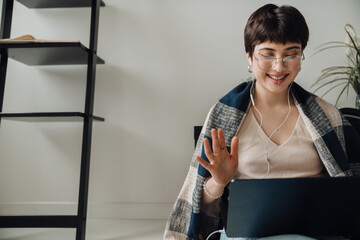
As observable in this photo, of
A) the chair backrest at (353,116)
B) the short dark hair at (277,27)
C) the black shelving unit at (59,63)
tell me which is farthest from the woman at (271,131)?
the black shelving unit at (59,63)

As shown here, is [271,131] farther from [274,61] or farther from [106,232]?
[106,232]

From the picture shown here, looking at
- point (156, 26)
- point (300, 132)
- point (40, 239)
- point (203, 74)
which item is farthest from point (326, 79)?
point (40, 239)

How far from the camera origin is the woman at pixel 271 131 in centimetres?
85

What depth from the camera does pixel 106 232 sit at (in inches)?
55.1

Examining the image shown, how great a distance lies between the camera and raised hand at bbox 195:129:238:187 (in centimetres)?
70

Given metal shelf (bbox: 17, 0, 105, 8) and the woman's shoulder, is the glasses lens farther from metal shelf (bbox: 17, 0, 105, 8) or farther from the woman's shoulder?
metal shelf (bbox: 17, 0, 105, 8)

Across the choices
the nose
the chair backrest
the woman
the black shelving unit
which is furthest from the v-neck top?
the black shelving unit

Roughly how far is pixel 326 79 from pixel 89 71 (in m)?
1.38

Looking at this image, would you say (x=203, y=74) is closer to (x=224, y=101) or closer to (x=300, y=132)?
(x=224, y=101)

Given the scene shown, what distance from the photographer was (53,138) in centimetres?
163

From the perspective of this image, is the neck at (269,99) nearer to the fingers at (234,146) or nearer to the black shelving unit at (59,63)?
the fingers at (234,146)

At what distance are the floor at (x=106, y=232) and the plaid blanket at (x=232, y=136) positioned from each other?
0.47 m

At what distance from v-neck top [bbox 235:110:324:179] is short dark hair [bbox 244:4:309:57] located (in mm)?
305

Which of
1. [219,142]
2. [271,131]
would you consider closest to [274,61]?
[271,131]
